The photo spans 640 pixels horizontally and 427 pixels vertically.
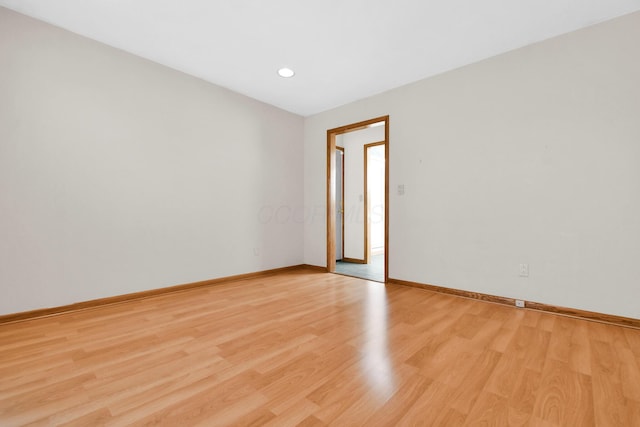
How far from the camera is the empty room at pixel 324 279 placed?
1439 mm

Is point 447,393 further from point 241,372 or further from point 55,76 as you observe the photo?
point 55,76

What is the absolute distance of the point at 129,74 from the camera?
2879 mm

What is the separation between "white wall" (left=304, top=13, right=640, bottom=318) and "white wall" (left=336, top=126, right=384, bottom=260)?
1.68 metres

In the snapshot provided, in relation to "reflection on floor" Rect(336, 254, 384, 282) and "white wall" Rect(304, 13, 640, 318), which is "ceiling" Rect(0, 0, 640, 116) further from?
"reflection on floor" Rect(336, 254, 384, 282)

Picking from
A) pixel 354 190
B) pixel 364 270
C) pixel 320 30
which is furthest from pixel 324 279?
pixel 320 30

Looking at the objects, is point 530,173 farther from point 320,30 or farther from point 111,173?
point 111,173

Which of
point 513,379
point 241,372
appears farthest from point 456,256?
point 241,372

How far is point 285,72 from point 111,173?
213 centimetres

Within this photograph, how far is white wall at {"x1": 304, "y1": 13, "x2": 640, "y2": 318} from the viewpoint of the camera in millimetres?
2311

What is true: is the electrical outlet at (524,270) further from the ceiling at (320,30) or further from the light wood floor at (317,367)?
the ceiling at (320,30)

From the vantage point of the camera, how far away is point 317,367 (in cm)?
162

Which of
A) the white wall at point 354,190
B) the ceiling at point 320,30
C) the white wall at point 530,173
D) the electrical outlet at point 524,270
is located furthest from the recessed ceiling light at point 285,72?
the electrical outlet at point 524,270

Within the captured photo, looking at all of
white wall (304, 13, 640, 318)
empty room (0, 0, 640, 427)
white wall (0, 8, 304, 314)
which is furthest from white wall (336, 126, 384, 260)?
white wall (0, 8, 304, 314)

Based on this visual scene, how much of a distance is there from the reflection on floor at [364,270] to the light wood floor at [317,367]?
145cm
